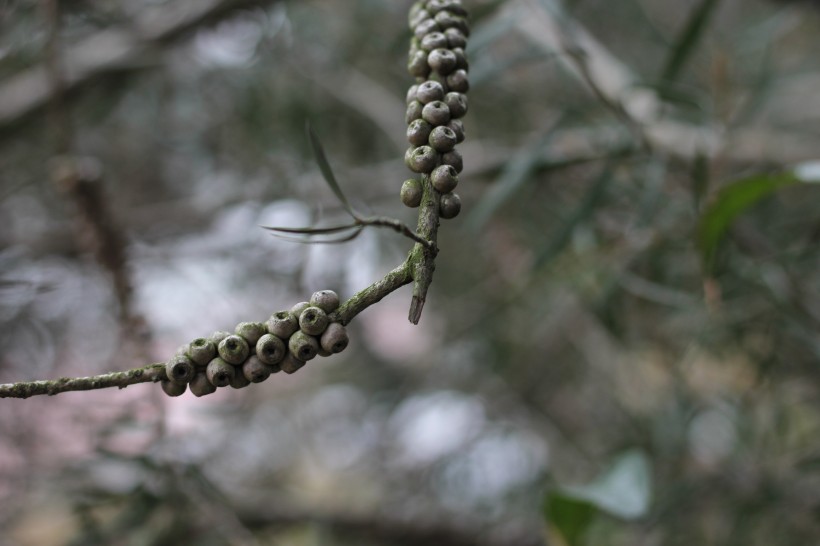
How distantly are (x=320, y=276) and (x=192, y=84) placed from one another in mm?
566

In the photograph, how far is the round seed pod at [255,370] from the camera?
0.30 meters

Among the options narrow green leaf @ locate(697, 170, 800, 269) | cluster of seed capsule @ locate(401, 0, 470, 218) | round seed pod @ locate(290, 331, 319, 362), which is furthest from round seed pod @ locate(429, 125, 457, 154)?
narrow green leaf @ locate(697, 170, 800, 269)

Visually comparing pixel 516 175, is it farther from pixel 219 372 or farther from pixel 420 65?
pixel 219 372

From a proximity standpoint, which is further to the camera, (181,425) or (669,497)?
(181,425)

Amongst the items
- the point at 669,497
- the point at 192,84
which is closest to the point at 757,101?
the point at 669,497

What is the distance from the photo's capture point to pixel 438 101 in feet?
1.12

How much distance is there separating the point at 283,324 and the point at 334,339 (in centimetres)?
2

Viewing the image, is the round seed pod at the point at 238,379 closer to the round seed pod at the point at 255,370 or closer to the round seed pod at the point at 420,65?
the round seed pod at the point at 255,370

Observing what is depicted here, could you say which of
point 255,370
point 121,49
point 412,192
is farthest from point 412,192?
point 121,49

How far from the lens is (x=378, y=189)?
108cm

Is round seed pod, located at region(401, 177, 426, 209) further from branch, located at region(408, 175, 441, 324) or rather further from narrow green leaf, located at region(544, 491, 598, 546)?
narrow green leaf, located at region(544, 491, 598, 546)

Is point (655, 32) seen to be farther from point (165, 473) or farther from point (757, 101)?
point (165, 473)

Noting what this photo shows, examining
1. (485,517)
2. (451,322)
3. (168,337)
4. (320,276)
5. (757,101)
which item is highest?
(757,101)

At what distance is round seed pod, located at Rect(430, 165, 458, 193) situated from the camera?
0.31 meters
